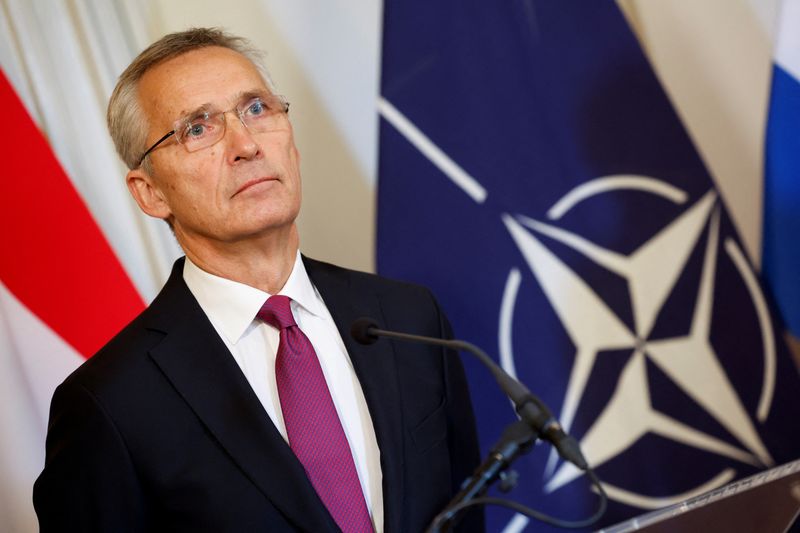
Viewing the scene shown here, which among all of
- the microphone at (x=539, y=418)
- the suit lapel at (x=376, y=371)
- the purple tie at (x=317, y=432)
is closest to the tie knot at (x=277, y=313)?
the purple tie at (x=317, y=432)

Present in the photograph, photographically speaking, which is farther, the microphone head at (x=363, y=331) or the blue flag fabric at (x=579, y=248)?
the blue flag fabric at (x=579, y=248)

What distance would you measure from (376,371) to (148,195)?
56 cm

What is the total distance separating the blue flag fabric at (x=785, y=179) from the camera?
2482mm

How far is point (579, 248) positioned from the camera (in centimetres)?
240

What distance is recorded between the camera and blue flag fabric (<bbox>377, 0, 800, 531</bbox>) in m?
2.32

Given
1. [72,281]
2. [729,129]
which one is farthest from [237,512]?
[729,129]

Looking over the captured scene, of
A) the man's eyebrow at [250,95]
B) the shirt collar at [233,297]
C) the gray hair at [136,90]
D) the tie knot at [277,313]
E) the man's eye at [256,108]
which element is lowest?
the tie knot at [277,313]

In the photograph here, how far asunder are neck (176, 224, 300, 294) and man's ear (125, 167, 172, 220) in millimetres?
97

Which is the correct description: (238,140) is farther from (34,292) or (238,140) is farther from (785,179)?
(785,179)

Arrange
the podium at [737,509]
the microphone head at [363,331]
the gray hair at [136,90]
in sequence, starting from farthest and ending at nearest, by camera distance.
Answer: the gray hair at [136,90] → the microphone head at [363,331] → the podium at [737,509]

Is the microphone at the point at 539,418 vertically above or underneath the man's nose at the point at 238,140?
underneath

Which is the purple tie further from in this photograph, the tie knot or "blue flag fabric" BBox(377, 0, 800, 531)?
"blue flag fabric" BBox(377, 0, 800, 531)

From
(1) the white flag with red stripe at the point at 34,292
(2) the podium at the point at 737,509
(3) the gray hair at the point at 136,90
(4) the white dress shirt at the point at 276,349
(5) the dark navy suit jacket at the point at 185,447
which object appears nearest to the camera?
(2) the podium at the point at 737,509

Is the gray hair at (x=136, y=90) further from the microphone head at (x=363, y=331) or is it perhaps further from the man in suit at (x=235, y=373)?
the microphone head at (x=363, y=331)
